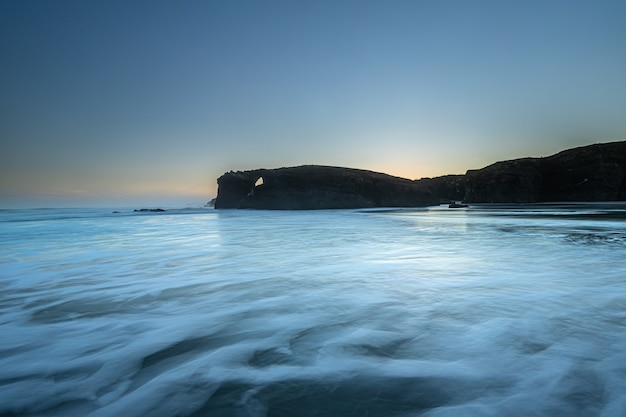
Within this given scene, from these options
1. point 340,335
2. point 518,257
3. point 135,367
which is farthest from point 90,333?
point 518,257

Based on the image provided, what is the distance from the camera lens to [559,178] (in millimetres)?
64688

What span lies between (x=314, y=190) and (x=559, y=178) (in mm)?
51140

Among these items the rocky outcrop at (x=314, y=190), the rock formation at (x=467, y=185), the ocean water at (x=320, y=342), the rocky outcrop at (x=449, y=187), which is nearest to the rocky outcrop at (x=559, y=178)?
the rock formation at (x=467, y=185)

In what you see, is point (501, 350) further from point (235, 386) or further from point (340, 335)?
point (235, 386)

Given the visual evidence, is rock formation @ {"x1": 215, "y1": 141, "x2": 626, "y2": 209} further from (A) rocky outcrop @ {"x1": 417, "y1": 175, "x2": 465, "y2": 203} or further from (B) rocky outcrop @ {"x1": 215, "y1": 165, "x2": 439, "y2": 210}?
(A) rocky outcrop @ {"x1": 417, "y1": 175, "x2": 465, "y2": 203}

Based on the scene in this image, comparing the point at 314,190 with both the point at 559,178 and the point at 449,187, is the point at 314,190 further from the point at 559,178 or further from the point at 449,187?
the point at 449,187

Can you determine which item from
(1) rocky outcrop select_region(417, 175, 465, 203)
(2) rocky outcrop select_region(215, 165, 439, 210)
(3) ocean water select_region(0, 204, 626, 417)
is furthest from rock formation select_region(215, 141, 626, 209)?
(3) ocean water select_region(0, 204, 626, 417)

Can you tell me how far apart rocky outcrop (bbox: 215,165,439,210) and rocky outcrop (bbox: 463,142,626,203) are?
1248 cm

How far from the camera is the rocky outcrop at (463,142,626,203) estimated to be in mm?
56812

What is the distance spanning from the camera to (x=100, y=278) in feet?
15.8

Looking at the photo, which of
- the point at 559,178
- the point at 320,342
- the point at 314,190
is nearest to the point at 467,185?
the point at 559,178

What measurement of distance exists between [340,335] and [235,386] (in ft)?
3.24

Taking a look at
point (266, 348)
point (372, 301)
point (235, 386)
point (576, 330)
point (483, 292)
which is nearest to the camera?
point (235, 386)

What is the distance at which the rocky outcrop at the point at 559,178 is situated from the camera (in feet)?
186
